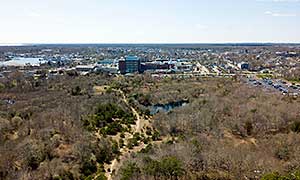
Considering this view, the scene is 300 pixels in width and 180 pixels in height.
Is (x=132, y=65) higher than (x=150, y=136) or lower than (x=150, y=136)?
higher

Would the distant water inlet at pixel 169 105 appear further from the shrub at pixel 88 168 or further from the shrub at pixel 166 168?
the shrub at pixel 166 168

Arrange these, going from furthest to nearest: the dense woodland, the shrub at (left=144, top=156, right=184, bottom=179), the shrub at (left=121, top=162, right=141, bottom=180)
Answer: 1. the dense woodland
2. the shrub at (left=144, top=156, right=184, bottom=179)
3. the shrub at (left=121, top=162, right=141, bottom=180)

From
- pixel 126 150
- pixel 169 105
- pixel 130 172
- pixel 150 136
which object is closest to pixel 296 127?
pixel 150 136

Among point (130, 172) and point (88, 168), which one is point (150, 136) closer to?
point (88, 168)

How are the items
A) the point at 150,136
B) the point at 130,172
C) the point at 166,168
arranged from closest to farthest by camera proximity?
the point at 166,168, the point at 130,172, the point at 150,136

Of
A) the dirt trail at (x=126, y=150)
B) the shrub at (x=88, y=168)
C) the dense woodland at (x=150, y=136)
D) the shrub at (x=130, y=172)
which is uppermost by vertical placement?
the shrub at (x=130, y=172)

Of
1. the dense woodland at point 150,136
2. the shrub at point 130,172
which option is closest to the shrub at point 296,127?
the dense woodland at point 150,136

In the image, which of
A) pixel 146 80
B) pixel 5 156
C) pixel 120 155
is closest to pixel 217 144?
pixel 120 155

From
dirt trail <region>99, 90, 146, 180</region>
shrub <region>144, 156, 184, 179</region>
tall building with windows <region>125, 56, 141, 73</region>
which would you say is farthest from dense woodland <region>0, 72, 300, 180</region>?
tall building with windows <region>125, 56, 141, 73</region>

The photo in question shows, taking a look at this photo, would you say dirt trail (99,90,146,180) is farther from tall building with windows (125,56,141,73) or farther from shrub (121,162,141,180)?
tall building with windows (125,56,141,73)

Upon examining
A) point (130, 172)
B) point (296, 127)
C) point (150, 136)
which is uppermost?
point (130, 172)
